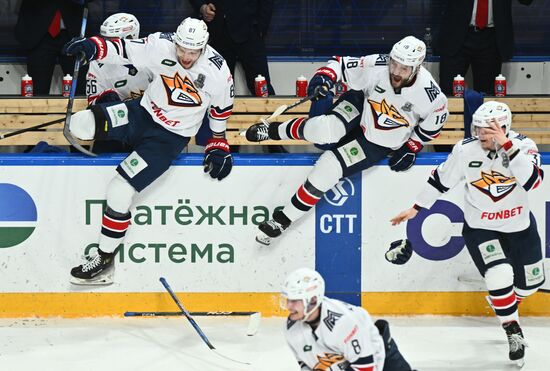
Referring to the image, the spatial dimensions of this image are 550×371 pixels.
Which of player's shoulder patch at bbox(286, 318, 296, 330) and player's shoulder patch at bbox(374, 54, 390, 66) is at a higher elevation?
player's shoulder patch at bbox(374, 54, 390, 66)

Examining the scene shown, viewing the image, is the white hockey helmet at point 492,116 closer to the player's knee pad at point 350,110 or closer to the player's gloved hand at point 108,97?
the player's knee pad at point 350,110

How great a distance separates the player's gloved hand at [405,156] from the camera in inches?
292

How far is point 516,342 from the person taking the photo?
22.2 ft

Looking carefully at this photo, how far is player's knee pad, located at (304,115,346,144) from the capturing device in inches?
294

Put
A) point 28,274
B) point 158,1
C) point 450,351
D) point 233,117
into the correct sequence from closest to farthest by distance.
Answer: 1. point 450,351
2. point 28,274
3. point 233,117
4. point 158,1

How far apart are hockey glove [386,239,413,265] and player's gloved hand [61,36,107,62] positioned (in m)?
1.90

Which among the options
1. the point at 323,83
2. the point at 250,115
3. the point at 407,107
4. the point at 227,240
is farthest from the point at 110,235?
the point at 250,115

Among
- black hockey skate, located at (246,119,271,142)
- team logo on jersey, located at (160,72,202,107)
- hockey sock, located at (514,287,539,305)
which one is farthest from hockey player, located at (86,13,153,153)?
hockey sock, located at (514,287,539,305)

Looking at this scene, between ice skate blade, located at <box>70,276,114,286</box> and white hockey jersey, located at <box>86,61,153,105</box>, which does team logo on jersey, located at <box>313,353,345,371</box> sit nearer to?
ice skate blade, located at <box>70,276,114,286</box>

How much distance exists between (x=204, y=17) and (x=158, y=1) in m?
0.83

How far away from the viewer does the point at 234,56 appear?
9391 mm

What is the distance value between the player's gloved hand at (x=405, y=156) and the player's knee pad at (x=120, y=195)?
1.44 metres

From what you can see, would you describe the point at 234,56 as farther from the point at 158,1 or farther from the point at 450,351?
the point at 450,351

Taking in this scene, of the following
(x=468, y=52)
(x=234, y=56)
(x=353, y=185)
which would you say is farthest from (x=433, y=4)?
(x=353, y=185)
